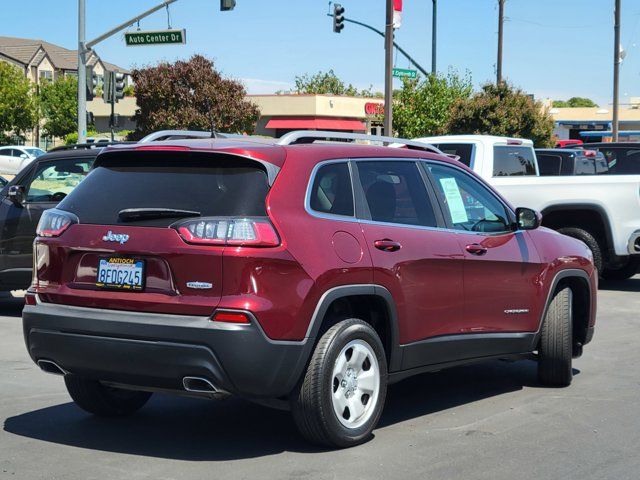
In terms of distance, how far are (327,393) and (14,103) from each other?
256 ft

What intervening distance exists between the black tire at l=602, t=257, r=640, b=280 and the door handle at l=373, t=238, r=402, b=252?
32.6 ft

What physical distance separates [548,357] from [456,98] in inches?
1153

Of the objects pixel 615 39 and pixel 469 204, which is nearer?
pixel 469 204

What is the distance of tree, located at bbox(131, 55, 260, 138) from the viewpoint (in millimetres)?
53562

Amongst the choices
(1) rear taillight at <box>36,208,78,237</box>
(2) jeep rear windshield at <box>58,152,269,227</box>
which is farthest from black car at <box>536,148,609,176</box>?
(1) rear taillight at <box>36,208,78,237</box>

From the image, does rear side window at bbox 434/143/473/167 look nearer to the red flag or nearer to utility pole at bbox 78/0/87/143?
the red flag

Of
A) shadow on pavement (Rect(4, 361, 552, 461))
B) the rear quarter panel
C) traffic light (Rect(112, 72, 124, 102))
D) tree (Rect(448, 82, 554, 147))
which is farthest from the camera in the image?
tree (Rect(448, 82, 554, 147))

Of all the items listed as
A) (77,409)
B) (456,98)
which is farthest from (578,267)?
(456,98)

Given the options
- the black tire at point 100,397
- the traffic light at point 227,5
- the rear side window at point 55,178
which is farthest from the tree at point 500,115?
the black tire at point 100,397

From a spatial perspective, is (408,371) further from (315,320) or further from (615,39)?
(615,39)

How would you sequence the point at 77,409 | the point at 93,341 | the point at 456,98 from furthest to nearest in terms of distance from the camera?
the point at 456,98 → the point at 77,409 → the point at 93,341

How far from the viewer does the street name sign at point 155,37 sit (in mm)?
28297

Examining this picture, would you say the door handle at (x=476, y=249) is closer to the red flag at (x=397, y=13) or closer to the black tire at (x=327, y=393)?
the black tire at (x=327, y=393)

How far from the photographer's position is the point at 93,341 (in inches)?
218
